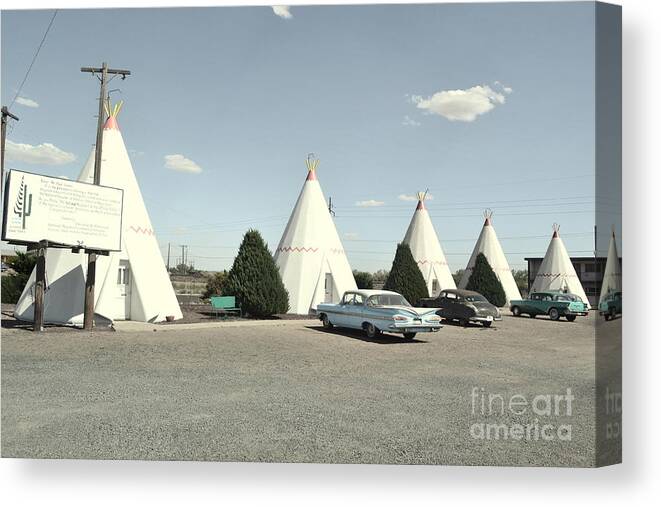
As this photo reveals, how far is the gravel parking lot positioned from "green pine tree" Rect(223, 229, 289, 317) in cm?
501

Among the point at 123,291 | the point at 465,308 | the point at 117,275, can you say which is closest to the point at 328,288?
the point at 465,308

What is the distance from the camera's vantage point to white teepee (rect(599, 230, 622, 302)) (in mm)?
4480

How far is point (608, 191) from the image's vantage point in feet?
14.5

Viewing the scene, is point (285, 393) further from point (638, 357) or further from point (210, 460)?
point (638, 357)

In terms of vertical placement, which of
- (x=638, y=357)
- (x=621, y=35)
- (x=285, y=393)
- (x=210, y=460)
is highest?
(x=621, y=35)

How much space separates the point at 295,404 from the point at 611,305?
2807 millimetres

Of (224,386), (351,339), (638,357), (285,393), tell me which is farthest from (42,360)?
(638,357)

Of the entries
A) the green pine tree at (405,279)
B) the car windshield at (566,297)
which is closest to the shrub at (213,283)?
the green pine tree at (405,279)

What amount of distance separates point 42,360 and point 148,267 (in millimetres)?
4737

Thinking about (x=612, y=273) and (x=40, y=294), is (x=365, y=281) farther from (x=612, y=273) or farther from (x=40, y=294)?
(x=612, y=273)

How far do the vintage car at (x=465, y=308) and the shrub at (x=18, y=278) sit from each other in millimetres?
10227

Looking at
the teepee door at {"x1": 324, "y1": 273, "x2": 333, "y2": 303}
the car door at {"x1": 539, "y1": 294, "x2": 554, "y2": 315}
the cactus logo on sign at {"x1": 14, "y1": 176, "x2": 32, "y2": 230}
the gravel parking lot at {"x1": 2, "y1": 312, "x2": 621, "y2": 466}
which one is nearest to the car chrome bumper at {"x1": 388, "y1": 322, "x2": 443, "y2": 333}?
the gravel parking lot at {"x1": 2, "y1": 312, "x2": 621, "y2": 466}

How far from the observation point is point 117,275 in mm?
10680

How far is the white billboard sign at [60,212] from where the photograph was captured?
7.22 metres
